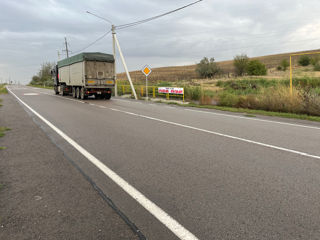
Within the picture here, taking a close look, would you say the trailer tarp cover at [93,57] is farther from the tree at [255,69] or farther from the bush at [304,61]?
the bush at [304,61]

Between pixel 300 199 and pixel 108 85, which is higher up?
pixel 108 85

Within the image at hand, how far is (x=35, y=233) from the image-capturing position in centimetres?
272

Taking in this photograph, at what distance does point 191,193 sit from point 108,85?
2053cm

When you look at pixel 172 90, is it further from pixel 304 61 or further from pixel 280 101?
pixel 304 61

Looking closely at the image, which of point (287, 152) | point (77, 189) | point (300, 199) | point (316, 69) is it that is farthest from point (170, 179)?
point (316, 69)

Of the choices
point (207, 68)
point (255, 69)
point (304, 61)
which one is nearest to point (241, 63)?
point (255, 69)

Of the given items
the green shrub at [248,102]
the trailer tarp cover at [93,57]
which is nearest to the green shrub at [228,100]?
the green shrub at [248,102]

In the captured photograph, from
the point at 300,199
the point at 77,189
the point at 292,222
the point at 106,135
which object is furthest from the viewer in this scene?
the point at 106,135

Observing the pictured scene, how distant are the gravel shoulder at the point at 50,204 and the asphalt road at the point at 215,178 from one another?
0.25 metres

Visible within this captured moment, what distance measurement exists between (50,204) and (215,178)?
2354 millimetres

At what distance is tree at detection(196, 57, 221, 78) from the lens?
66.7 metres

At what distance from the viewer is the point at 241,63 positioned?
67250 mm

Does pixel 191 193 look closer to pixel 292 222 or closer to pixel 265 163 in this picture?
pixel 292 222

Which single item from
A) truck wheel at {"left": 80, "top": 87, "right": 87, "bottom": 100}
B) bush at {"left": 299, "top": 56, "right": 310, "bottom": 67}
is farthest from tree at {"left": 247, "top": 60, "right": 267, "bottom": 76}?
truck wheel at {"left": 80, "top": 87, "right": 87, "bottom": 100}
